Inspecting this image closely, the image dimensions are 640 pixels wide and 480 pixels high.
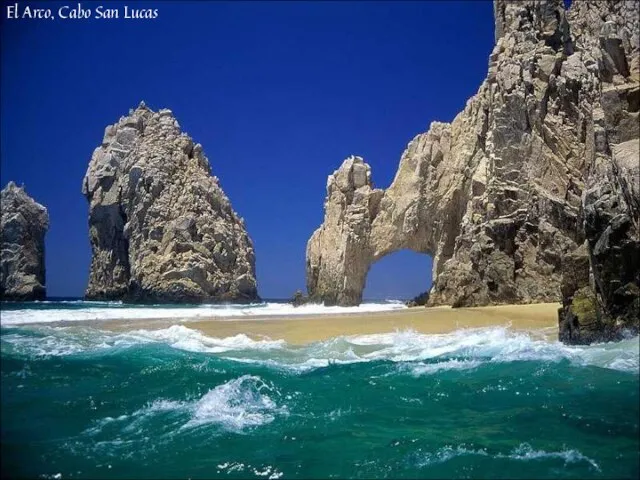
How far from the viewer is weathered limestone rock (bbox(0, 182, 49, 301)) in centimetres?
538

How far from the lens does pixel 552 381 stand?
7680 mm

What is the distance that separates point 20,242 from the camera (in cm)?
582

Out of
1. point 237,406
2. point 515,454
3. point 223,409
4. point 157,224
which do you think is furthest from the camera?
point 157,224

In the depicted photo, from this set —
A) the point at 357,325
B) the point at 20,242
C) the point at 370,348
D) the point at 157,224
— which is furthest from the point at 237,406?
the point at 157,224

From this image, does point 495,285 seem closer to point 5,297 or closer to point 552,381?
point 552,381

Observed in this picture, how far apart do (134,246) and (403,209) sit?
31.0 meters

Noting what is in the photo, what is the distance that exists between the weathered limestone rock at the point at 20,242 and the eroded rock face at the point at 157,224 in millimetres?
47232

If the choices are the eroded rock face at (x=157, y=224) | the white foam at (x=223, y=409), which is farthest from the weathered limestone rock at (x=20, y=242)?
the eroded rock face at (x=157, y=224)

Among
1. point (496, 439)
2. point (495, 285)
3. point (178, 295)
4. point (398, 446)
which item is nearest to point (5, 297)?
point (398, 446)

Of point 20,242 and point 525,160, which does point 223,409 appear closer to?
point 20,242

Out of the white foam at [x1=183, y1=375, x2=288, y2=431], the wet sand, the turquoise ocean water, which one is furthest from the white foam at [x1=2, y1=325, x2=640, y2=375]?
the white foam at [x1=183, y1=375, x2=288, y2=431]

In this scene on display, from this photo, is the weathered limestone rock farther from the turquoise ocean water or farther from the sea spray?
the sea spray

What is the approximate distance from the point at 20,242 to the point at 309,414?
4090 millimetres

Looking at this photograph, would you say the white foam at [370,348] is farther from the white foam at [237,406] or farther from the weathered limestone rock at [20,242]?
the white foam at [237,406]
